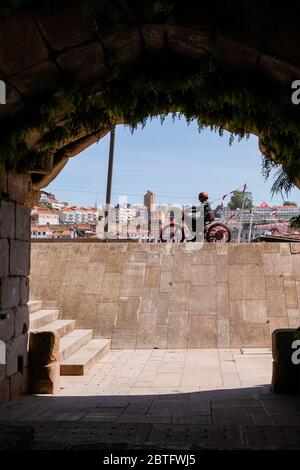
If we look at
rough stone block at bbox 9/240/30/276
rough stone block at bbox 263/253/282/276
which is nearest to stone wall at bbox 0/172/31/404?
rough stone block at bbox 9/240/30/276

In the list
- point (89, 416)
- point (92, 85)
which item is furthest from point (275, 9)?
point (89, 416)

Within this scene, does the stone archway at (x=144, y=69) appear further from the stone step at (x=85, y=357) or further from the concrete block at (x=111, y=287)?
the concrete block at (x=111, y=287)

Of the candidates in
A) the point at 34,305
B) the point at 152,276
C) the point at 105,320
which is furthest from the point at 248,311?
the point at 34,305

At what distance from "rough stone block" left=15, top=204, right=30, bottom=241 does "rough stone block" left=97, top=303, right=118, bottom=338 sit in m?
3.55

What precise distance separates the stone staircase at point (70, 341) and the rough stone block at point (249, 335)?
82.8 inches

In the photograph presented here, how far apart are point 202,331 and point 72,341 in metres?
2.28

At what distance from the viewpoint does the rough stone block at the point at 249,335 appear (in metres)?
8.35

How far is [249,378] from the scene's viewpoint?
6.29 metres

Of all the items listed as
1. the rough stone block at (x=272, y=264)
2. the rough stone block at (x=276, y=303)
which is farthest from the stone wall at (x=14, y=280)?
the rough stone block at (x=272, y=264)

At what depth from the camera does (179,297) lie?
30.3 feet

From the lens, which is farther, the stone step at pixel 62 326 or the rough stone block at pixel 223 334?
the rough stone block at pixel 223 334

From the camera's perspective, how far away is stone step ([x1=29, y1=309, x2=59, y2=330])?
7574 mm
